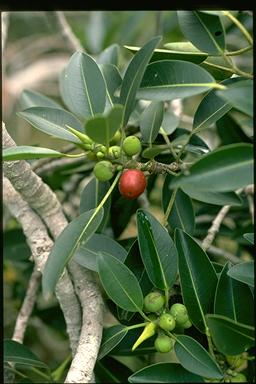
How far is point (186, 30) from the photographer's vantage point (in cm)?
91

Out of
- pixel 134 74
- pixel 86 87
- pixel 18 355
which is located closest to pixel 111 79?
pixel 86 87

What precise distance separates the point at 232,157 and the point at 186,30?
0.30 meters

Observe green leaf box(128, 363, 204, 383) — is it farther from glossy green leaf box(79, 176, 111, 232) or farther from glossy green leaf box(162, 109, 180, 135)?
glossy green leaf box(162, 109, 180, 135)

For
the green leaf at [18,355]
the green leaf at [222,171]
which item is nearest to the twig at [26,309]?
the green leaf at [18,355]

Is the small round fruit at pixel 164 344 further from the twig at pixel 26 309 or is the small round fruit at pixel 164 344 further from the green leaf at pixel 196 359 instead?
the twig at pixel 26 309

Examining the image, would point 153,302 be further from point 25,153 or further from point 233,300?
point 25,153

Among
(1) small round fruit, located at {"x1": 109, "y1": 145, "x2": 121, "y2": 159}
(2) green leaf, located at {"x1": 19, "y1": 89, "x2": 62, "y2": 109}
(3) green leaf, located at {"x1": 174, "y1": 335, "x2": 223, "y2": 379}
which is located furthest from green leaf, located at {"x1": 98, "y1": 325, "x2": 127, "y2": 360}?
(2) green leaf, located at {"x1": 19, "y1": 89, "x2": 62, "y2": 109}

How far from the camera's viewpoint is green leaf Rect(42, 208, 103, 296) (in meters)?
0.77

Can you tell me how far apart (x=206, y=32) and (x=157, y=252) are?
0.96ft

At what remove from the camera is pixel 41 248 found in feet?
3.56

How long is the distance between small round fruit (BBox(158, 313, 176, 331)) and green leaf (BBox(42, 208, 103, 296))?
13cm

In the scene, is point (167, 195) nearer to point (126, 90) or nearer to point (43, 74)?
point (126, 90)

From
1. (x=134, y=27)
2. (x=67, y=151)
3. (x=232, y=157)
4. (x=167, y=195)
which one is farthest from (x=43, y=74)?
(x=232, y=157)

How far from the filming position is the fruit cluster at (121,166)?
0.84 metres
